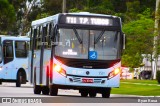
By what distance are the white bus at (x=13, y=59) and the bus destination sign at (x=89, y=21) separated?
1859 cm

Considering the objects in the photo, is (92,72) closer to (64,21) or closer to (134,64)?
(64,21)

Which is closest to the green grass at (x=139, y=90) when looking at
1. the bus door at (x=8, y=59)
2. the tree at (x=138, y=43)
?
the tree at (x=138, y=43)

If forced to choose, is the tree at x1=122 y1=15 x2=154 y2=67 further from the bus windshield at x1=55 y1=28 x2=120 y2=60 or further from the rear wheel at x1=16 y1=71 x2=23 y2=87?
the bus windshield at x1=55 y1=28 x2=120 y2=60

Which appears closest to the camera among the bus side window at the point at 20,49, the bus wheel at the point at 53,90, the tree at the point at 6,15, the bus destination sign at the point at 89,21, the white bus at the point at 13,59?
the bus destination sign at the point at 89,21

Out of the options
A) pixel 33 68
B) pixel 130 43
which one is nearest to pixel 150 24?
pixel 130 43

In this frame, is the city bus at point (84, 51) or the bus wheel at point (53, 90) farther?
the bus wheel at point (53, 90)

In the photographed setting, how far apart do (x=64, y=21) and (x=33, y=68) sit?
5525 mm

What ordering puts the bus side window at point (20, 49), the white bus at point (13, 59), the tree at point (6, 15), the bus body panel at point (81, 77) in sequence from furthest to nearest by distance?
the tree at point (6, 15) → the bus side window at point (20, 49) → the white bus at point (13, 59) → the bus body panel at point (81, 77)

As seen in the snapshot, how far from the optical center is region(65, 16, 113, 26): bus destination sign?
30.3 meters

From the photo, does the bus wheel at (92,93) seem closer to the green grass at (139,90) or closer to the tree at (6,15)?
the green grass at (139,90)

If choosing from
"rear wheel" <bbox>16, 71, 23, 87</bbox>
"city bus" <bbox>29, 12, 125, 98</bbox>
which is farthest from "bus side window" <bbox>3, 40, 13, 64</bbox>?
"city bus" <bbox>29, 12, 125, 98</bbox>

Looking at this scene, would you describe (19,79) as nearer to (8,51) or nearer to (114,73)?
(8,51)

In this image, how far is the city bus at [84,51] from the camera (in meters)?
30.0

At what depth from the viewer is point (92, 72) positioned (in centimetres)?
3016
